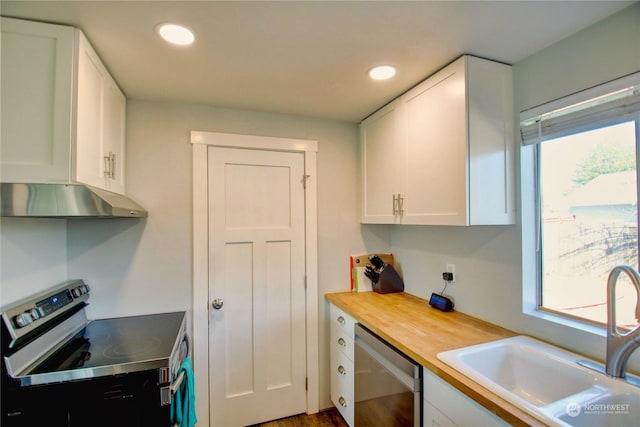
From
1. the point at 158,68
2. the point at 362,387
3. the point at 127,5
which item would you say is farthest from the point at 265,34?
the point at 362,387

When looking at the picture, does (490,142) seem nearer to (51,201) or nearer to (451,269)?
(451,269)

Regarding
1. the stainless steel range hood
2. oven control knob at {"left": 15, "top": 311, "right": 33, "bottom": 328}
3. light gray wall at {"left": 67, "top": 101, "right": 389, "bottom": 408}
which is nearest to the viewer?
the stainless steel range hood

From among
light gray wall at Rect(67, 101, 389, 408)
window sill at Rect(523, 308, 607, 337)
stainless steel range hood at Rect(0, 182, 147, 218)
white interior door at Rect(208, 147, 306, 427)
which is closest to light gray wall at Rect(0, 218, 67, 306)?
light gray wall at Rect(67, 101, 389, 408)

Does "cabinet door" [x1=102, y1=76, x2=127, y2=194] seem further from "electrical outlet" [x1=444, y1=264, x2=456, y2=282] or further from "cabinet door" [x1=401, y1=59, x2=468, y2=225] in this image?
"electrical outlet" [x1=444, y1=264, x2=456, y2=282]

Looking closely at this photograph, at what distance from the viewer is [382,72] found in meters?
1.65

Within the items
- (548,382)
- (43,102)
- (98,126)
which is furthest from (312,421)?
(43,102)

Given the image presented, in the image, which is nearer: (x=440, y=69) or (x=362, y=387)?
(x=440, y=69)

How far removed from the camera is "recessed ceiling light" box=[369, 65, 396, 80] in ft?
5.27

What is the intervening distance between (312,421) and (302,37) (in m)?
2.54

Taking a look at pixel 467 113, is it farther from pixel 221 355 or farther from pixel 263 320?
pixel 221 355

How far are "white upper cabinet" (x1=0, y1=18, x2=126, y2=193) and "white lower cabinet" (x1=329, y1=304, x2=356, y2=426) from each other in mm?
1748

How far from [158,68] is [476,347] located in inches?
84.6

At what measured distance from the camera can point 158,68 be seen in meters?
1.59

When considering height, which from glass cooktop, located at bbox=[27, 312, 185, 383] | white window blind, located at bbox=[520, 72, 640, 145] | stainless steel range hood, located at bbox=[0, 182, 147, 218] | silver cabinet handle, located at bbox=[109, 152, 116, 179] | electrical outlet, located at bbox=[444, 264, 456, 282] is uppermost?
white window blind, located at bbox=[520, 72, 640, 145]
